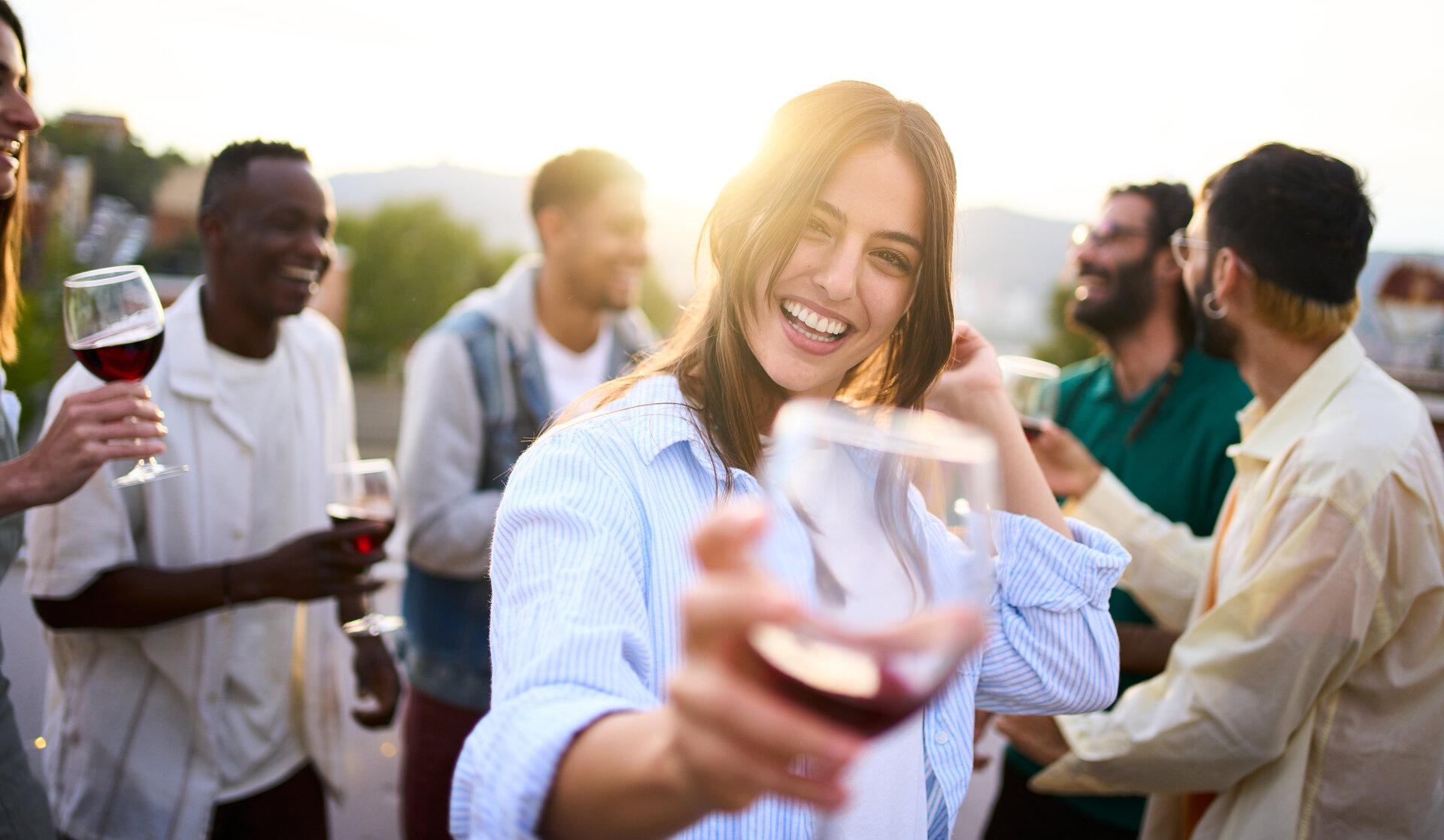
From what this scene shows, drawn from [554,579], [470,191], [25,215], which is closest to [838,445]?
[554,579]

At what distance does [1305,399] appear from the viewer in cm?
226

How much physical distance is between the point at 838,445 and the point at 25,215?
250 cm

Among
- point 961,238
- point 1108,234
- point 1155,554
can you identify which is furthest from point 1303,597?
point 1108,234

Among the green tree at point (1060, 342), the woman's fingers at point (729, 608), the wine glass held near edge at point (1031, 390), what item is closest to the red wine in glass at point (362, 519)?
the wine glass held near edge at point (1031, 390)

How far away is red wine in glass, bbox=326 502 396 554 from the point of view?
2477 mm

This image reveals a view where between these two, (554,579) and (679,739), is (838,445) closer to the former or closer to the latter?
(679,739)

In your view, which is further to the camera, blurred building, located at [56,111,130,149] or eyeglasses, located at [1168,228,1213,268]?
blurred building, located at [56,111,130,149]

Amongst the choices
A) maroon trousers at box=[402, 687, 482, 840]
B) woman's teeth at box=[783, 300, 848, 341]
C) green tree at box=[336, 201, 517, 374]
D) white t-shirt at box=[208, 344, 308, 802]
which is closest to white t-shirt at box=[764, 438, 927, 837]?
woman's teeth at box=[783, 300, 848, 341]

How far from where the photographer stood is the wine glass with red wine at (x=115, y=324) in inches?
78.2

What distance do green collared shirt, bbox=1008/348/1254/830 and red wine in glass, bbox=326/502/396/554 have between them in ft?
6.97

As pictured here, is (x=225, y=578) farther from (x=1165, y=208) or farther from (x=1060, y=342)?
(x=1060, y=342)

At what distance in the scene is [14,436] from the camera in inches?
84.4

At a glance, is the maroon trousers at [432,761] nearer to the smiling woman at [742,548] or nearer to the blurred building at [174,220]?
the smiling woman at [742,548]

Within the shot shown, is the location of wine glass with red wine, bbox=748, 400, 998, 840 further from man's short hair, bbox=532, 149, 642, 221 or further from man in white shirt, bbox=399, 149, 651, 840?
man's short hair, bbox=532, 149, 642, 221
